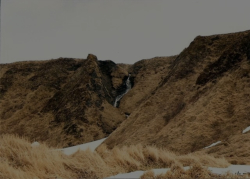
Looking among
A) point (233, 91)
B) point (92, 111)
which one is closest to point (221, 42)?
point (233, 91)

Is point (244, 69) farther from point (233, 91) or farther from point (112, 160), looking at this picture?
point (112, 160)

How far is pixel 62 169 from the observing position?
7.22 m

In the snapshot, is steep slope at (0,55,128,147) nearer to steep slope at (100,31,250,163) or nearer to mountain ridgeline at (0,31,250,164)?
mountain ridgeline at (0,31,250,164)

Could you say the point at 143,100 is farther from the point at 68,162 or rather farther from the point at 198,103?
the point at 68,162

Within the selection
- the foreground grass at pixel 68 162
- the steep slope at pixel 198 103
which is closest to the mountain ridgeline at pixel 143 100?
the steep slope at pixel 198 103

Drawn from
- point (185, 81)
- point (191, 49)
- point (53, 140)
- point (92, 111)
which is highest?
point (191, 49)

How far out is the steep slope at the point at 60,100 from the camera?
4669 cm

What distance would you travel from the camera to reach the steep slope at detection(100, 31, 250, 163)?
2412 cm

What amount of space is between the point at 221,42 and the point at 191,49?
408cm

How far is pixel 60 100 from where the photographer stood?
5412 cm

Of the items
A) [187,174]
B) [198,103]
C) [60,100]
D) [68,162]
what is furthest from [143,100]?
[187,174]

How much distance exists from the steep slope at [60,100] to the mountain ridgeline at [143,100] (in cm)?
15

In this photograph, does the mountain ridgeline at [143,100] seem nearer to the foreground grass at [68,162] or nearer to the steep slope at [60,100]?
the steep slope at [60,100]

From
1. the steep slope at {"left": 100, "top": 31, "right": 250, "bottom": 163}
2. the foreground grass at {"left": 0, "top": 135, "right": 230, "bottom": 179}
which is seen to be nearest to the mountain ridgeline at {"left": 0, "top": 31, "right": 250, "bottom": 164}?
the steep slope at {"left": 100, "top": 31, "right": 250, "bottom": 163}
